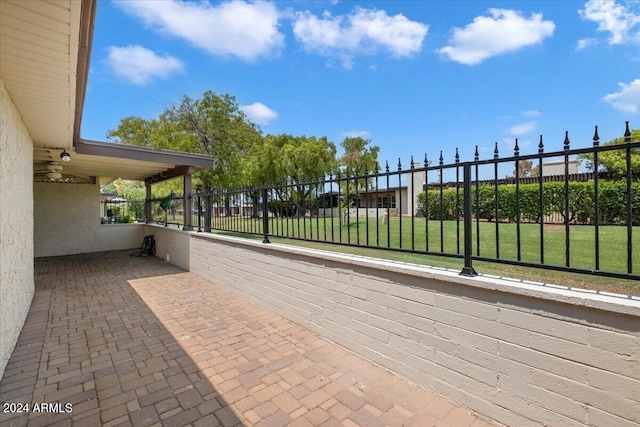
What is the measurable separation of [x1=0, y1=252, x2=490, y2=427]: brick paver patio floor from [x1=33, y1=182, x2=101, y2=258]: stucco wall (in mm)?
6583

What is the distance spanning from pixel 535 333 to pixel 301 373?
189cm

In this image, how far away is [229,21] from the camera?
288 inches

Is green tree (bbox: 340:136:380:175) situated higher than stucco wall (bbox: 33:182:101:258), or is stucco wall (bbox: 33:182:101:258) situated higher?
green tree (bbox: 340:136:380:175)

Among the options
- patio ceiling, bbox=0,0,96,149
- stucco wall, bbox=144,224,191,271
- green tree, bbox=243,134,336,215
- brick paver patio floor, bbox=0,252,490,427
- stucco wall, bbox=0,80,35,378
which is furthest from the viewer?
green tree, bbox=243,134,336,215

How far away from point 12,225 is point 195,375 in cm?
282

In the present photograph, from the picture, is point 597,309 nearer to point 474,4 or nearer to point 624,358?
point 624,358

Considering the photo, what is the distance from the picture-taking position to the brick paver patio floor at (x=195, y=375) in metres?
2.20

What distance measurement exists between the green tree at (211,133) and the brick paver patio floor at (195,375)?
A: 970 cm

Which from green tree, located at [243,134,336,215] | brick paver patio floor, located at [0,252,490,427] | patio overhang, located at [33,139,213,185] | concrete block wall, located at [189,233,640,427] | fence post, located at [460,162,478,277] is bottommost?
brick paver patio floor, located at [0,252,490,427]

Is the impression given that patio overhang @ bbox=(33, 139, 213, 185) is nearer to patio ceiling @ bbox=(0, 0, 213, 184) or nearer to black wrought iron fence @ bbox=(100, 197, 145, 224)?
patio ceiling @ bbox=(0, 0, 213, 184)

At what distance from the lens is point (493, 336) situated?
2.05m

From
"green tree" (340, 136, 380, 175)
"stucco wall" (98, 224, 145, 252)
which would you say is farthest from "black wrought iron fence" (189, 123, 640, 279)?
"green tree" (340, 136, 380, 175)

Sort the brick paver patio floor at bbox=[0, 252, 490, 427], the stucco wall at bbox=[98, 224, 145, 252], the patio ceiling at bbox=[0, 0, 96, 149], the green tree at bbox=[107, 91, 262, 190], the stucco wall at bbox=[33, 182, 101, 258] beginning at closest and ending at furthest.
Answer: the patio ceiling at bbox=[0, 0, 96, 149] < the brick paver patio floor at bbox=[0, 252, 490, 427] < the stucco wall at bbox=[33, 182, 101, 258] < the stucco wall at bbox=[98, 224, 145, 252] < the green tree at bbox=[107, 91, 262, 190]

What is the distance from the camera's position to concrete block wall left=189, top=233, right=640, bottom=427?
5.31ft
